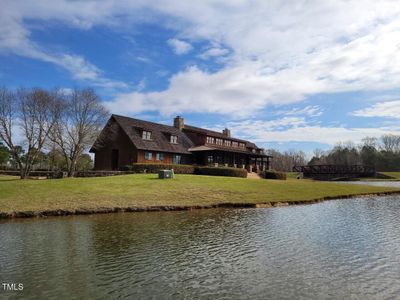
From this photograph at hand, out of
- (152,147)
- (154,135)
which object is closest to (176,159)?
(154,135)

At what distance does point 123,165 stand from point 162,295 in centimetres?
4327

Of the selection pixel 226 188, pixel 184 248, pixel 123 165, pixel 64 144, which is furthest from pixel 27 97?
pixel 184 248

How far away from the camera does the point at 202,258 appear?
12.2 m

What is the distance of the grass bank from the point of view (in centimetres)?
2358

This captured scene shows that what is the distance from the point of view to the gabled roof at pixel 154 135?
167 feet

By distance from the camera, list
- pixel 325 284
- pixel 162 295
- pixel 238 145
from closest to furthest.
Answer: pixel 162 295 < pixel 325 284 < pixel 238 145

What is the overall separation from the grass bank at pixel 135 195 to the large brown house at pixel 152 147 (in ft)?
46.2

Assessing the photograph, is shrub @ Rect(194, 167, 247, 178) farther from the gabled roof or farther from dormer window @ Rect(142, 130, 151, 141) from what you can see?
dormer window @ Rect(142, 130, 151, 141)

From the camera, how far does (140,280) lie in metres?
9.84

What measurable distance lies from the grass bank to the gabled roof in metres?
14.3

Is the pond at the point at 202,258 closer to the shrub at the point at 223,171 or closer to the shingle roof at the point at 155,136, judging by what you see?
the shrub at the point at 223,171

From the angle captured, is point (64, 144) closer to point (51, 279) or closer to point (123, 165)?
point (123, 165)

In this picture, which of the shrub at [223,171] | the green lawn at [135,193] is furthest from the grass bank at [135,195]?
the shrub at [223,171]

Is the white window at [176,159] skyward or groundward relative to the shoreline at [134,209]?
skyward
